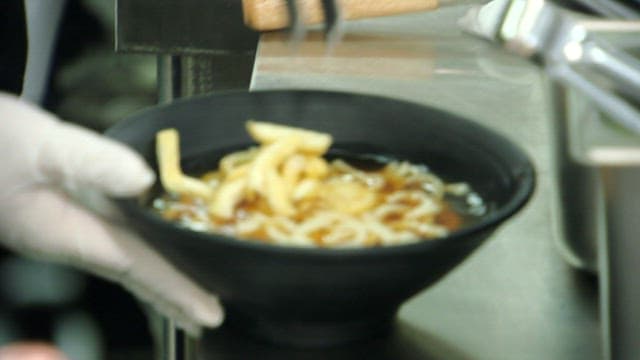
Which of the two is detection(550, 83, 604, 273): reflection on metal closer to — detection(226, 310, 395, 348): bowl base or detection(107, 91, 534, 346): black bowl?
detection(107, 91, 534, 346): black bowl

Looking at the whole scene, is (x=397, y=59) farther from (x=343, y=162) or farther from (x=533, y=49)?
(x=533, y=49)

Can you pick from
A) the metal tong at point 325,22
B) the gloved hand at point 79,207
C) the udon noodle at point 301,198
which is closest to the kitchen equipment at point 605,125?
the udon noodle at point 301,198

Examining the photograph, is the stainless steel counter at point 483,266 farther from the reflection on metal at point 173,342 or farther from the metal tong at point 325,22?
the reflection on metal at point 173,342

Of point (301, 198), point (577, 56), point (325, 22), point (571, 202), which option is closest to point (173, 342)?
point (301, 198)

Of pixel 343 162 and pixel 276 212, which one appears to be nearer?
pixel 276 212

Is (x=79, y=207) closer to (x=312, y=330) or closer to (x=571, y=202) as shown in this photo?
(x=312, y=330)

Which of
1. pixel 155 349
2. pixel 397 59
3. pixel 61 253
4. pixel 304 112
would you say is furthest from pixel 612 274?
pixel 155 349

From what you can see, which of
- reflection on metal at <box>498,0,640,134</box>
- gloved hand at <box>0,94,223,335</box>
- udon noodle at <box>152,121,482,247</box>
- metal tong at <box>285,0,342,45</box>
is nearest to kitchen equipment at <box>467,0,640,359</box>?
reflection on metal at <box>498,0,640,134</box>
